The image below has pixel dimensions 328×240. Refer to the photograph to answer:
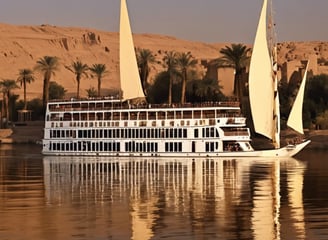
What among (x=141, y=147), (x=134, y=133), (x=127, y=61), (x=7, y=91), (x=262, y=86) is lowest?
(x=141, y=147)

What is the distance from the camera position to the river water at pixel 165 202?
65.8ft

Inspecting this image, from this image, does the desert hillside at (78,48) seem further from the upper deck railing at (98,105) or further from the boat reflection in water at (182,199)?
the boat reflection in water at (182,199)

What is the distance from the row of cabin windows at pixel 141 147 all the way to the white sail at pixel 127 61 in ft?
17.3

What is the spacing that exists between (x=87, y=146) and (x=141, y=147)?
416 cm

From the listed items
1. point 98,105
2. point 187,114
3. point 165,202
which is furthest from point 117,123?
point 165,202

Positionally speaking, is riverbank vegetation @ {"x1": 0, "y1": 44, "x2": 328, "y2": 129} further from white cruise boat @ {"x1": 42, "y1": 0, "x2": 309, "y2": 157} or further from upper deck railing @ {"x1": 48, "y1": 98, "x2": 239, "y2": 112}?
upper deck railing @ {"x1": 48, "y1": 98, "x2": 239, "y2": 112}

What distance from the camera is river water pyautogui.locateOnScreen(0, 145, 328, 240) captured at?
20062mm

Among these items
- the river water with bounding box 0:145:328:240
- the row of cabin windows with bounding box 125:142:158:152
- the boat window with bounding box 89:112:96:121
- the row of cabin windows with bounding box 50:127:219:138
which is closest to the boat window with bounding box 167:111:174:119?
the row of cabin windows with bounding box 50:127:219:138

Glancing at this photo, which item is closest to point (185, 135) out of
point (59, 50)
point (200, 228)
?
point (200, 228)

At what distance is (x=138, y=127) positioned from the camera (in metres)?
57.2

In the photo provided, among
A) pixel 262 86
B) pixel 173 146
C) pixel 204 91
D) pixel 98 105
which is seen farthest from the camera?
pixel 204 91

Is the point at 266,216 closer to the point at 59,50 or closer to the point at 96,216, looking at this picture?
the point at 96,216

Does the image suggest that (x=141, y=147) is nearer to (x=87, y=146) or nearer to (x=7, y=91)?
(x=87, y=146)

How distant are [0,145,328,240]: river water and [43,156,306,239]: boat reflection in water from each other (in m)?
0.02
